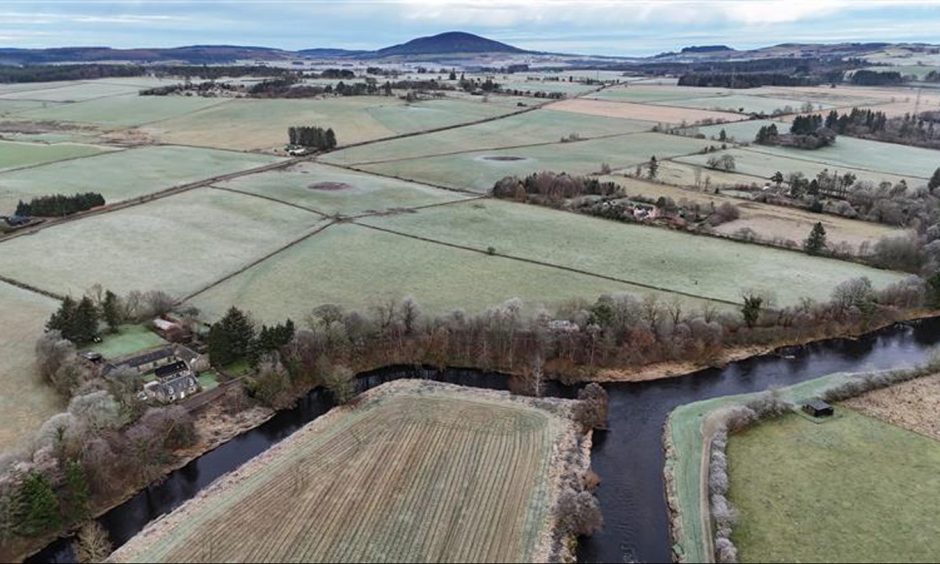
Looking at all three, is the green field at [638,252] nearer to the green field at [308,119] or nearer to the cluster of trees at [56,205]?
the cluster of trees at [56,205]

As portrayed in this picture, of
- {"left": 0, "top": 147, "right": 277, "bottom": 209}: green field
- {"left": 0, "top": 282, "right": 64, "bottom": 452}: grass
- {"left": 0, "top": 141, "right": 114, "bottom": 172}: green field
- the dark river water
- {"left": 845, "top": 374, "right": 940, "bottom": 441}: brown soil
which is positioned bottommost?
the dark river water

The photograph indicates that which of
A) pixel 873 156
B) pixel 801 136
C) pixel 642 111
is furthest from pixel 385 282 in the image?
pixel 642 111

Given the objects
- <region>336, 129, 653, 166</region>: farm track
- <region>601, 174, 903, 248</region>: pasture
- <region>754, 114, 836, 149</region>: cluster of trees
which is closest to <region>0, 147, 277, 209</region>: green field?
<region>336, 129, 653, 166</region>: farm track

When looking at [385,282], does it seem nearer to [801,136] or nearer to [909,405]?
[909,405]

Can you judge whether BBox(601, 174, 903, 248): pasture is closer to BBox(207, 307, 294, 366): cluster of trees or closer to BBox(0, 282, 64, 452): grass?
BBox(207, 307, 294, 366): cluster of trees

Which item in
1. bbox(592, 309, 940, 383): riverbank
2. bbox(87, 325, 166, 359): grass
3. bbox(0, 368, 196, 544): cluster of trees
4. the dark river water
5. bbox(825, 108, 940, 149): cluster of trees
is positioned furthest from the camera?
bbox(825, 108, 940, 149): cluster of trees

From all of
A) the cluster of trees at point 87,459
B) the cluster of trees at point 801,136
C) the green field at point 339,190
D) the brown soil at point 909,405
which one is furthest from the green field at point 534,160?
the cluster of trees at point 87,459

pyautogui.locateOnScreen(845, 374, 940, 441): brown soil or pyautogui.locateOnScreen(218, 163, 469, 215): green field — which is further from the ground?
pyautogui.locateOnScreen(218, 163, 469, 215): green field
